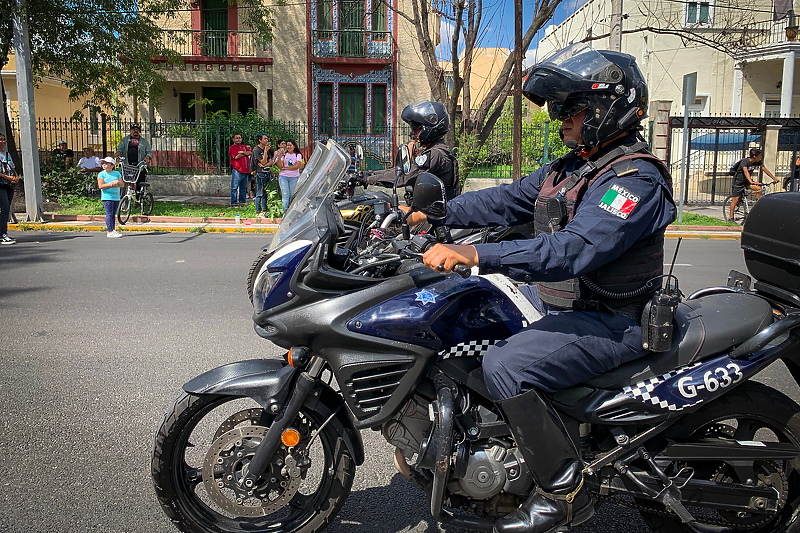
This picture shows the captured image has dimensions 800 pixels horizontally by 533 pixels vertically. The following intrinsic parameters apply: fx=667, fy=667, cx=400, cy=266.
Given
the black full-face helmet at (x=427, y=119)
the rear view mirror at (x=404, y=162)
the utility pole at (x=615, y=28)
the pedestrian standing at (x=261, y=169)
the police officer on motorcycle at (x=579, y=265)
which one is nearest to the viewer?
the police officer on motorcycle at (x=579, y=265)

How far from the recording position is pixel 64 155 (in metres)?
19.0

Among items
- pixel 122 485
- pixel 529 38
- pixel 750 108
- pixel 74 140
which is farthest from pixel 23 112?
pixel 750 108

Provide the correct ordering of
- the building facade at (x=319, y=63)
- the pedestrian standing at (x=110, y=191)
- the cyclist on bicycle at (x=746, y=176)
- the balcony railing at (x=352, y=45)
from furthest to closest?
1. the balcony railing at (x=352, y=45)
2. the building facade at (x=319, y=63)
3. the cyclist on bicycle at (x=746, y=176)
4. the pedestrian standing at (x=110, y=191)

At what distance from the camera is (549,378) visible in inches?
96.3

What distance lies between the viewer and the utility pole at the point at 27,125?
1446 centimetres

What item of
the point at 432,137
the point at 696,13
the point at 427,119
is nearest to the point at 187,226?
the point at 432,137

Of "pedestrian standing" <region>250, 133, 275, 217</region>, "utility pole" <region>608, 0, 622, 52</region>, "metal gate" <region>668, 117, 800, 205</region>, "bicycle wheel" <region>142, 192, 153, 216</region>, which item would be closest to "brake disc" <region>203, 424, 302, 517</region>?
"pedestrian standing" <region>250, 133, 275, 217</region>

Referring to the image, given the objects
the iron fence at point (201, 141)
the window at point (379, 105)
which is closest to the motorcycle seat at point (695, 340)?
the iron fence at point (201, 141)

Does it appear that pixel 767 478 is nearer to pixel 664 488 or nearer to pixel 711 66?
pixel 664 488

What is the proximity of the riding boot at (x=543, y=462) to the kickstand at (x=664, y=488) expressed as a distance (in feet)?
0.68

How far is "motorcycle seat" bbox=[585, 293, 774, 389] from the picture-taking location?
2510mm

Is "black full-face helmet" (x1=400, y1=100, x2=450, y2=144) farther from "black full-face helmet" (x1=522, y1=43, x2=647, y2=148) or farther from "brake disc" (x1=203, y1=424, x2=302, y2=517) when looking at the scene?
"brake disc" (x1=203, y1=424, x2=302, y2=517)

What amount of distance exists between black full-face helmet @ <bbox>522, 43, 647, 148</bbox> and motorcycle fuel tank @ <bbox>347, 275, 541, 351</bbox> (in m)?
0.70

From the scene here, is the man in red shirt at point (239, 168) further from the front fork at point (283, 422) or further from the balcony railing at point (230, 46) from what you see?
the front fork at point (283, 422)
